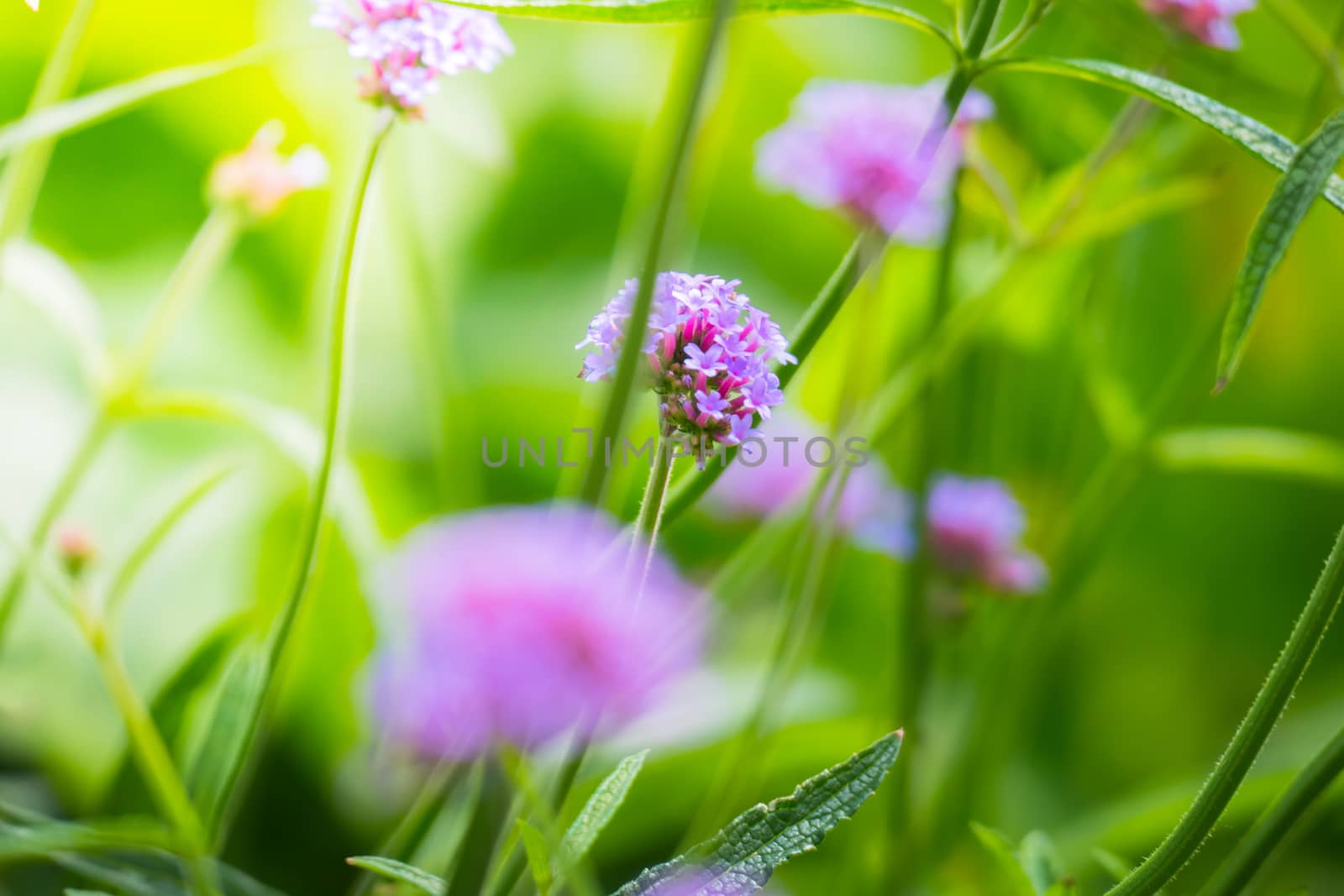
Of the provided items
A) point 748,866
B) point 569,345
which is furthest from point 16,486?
point 748,866

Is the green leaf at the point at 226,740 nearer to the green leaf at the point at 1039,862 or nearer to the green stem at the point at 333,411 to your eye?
the green stem at the point at 333,411

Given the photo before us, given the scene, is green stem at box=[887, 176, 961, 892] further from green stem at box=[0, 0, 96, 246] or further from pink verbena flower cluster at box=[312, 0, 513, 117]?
green stem at box=[0, 0, 96, 246]

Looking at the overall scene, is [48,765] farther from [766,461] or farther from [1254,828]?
[1254,828]

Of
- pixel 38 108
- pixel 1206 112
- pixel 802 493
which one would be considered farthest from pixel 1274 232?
pixel 38 108

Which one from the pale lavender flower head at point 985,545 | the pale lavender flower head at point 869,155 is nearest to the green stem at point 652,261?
the pale lavender flower head at point 869,155

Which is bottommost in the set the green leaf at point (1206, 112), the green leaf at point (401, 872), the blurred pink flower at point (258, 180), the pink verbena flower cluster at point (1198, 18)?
the green leaf at point (401, 872)

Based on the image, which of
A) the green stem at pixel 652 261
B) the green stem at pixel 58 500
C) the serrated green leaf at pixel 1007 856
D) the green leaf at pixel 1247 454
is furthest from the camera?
the green leaf at pixel 1247 454
